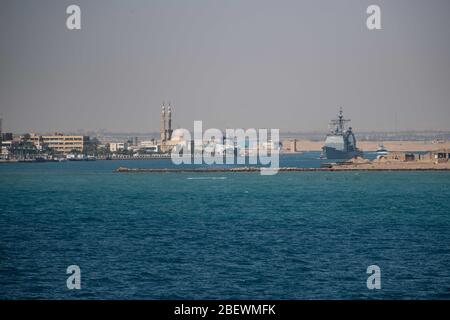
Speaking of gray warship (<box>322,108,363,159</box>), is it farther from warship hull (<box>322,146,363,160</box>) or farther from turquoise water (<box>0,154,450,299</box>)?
turquoise water (<box>0,154,450,299</box>)

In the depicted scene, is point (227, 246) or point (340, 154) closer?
point (227, 246)

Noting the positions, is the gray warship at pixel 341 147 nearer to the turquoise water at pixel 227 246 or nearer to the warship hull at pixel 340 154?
the warship hull at pixel 340 154

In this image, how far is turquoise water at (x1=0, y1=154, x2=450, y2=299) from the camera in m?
27.8

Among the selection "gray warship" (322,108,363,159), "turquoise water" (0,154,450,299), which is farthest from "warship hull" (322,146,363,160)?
"turquoise water" (0,154,450,299)

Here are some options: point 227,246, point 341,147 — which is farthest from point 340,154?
point 227,246

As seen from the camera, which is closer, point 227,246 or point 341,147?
point 227,246

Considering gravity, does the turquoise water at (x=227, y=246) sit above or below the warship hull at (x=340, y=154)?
below

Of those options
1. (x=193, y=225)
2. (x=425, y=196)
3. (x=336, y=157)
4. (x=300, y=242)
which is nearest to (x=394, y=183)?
(x=425, y=196)

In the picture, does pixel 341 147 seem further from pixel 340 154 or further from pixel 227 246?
pixel 227 246

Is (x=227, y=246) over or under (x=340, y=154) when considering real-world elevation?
under

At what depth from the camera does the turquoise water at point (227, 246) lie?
91.4ft

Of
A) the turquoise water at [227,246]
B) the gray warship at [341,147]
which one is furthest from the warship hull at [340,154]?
the turquoise water at [227,246]

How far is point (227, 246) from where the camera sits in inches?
1496
